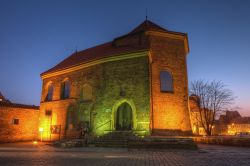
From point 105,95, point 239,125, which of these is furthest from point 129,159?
point 239,125

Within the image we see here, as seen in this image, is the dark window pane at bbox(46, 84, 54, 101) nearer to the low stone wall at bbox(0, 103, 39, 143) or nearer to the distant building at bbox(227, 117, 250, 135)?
the low stone wall at bbox(0, 103, 39, 143)

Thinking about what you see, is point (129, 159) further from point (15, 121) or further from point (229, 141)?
point (15, 121)

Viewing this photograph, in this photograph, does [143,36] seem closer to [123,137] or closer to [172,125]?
[172,125]

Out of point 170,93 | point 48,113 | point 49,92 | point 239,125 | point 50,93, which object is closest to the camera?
Result: point 170,93

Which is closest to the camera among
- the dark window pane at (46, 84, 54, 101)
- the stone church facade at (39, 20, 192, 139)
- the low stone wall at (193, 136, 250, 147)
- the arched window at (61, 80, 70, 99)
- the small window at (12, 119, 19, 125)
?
the low stone wall at (193, 136, 250, 147)

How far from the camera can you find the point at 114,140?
1584cm

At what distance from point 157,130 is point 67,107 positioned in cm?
999

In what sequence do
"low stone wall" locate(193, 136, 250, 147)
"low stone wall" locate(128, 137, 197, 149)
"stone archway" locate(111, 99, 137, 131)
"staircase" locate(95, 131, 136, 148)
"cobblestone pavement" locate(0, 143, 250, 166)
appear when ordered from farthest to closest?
"stone archway" locate(111, 99, 137, 131) < "staircase" locate(95, 131, 136, 148) < "low stone wall" locate(193, 136, 250, 147) < "low stone wall" locate(128, 137, 197, 149) < "cobblestone pavement" locate(0, 143, 250, 166)

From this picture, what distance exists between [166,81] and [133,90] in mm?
3519

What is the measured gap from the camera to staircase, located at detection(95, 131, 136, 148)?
602 inches

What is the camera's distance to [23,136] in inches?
933

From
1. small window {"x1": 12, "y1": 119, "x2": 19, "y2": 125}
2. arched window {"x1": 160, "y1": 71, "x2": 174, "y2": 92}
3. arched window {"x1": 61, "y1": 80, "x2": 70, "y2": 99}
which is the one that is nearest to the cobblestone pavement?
arched window {"x1": 160, "y1": 71, "x2": 174, "y2": 92}

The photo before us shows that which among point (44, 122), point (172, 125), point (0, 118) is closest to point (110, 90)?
point (172, 125)

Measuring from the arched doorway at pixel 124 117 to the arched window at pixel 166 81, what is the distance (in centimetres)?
367
